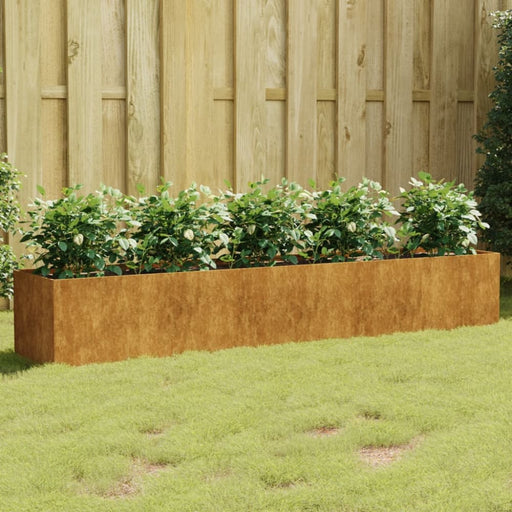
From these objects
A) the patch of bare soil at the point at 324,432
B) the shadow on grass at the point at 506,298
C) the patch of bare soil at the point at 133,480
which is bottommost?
the patch of bare soil at the point at 133,480

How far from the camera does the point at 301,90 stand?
780 cm

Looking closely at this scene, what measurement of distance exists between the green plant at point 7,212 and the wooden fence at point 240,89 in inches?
16.4

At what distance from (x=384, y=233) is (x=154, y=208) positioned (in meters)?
1.79

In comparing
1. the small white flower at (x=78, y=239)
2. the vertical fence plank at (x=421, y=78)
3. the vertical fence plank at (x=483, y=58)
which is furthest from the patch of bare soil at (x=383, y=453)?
the vertical fence plank at (x=483, y=58)

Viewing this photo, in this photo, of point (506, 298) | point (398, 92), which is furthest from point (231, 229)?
point (506, 298)

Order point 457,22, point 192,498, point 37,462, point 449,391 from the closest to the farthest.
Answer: point 192,498
point 37,462
point 449,391
point 457,22

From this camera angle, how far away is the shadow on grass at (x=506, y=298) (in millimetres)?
7158

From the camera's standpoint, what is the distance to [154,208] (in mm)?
5641

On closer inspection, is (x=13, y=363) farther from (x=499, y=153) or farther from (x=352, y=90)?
(x=499, y=153)

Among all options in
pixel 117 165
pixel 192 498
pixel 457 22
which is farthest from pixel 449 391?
pixel 457 22

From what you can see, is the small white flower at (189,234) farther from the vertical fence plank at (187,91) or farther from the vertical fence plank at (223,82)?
the vertical fence plank at (223,82)

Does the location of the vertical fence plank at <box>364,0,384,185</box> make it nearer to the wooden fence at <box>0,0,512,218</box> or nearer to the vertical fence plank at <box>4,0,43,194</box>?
the wooden fence at <box>0,0,512,218</box>

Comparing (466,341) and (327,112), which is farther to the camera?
Result: (327,112)

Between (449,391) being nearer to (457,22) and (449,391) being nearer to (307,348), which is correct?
(307,348)
